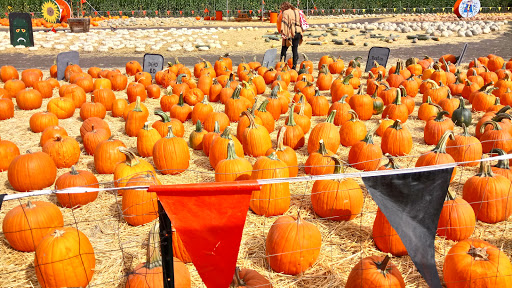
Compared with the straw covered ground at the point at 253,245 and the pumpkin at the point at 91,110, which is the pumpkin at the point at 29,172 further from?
the pumpkin at the point at 91,110

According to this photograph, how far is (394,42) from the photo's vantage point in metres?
19.7

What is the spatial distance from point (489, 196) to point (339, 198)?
1564 mm

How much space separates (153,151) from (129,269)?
7.81ft

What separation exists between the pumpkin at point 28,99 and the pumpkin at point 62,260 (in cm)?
620

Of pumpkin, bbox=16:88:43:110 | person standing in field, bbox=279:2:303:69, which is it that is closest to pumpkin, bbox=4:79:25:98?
pumpkin, bbox=16:88:43:110

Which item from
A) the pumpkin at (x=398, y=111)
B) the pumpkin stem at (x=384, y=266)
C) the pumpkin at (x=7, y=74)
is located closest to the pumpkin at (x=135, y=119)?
the pumpkin at (x=398, y=111)

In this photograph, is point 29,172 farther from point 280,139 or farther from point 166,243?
point 166,243

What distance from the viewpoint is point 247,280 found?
3.00m

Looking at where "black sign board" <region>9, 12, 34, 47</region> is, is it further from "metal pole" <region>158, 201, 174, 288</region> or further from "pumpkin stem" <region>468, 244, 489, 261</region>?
"pumpkin stem" <region>468, 244, 489, 261</region>

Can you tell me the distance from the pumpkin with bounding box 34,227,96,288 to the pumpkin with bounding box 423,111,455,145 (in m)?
5.44

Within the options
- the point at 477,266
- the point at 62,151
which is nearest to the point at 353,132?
the point at 477,266

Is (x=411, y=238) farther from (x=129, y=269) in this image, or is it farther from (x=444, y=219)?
(x=129, y=269)

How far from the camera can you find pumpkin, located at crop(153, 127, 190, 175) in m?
5.74

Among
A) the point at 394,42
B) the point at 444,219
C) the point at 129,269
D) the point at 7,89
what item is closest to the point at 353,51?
the point at 394,42
